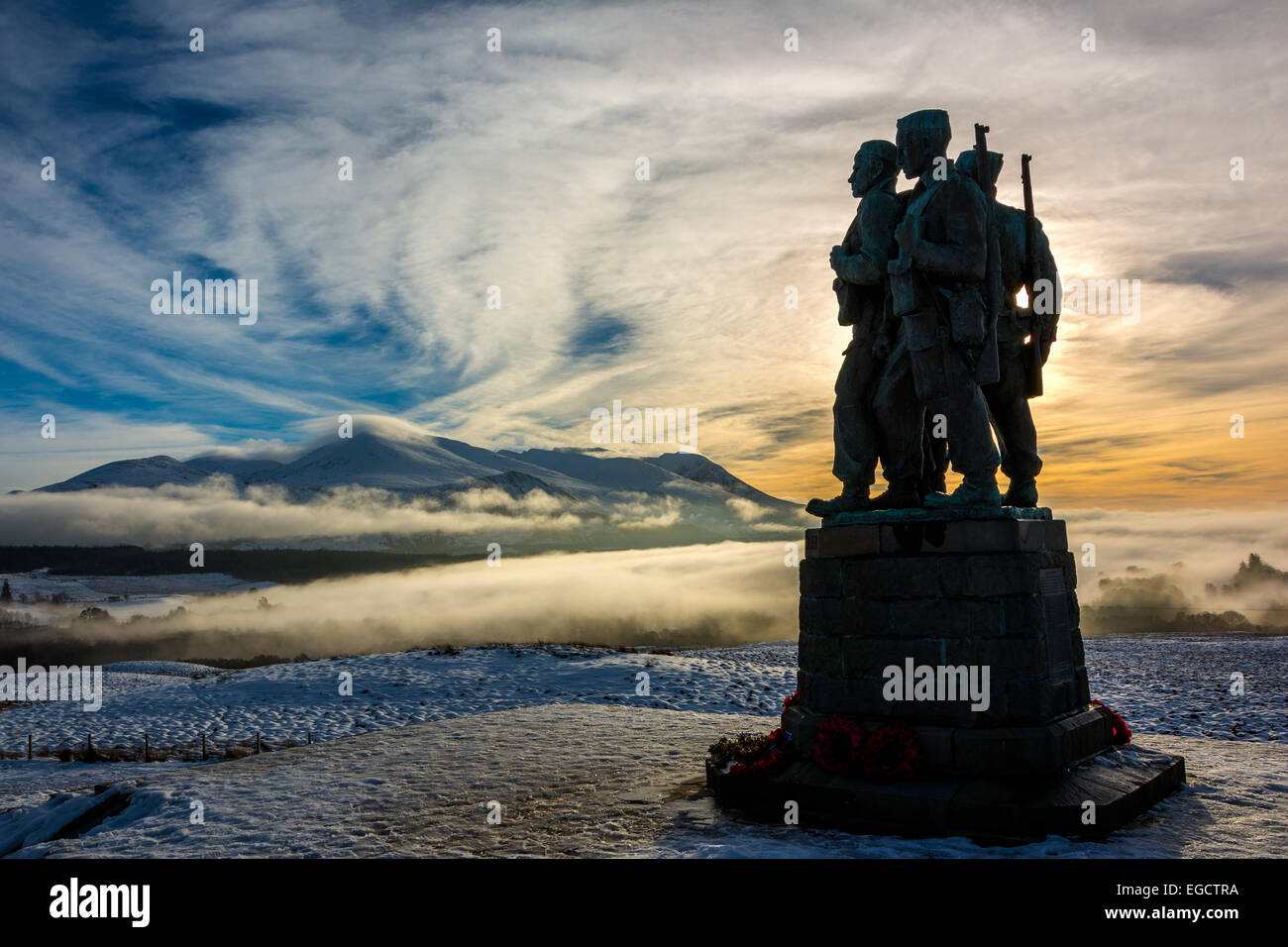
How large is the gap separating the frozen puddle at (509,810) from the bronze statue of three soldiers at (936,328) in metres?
3.31

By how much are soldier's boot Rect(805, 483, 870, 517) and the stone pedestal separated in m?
0.43

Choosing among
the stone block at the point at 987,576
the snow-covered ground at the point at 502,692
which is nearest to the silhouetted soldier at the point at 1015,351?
the stone block at the point at 987,576

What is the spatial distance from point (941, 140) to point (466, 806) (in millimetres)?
8539

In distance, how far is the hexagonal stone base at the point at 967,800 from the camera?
648cm

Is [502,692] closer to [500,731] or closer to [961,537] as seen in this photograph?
[500,731]

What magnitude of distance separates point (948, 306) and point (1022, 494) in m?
2.45

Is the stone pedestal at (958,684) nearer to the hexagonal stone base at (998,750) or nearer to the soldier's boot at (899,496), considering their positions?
the hexagonal stone base at (998,750)

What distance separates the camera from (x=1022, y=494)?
895 cm

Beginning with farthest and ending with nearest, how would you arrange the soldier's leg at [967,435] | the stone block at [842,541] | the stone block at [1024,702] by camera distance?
1. the soldier's leg at [967,435]
2. the stone block at [842,541]
3. the stone block at [1024,702]

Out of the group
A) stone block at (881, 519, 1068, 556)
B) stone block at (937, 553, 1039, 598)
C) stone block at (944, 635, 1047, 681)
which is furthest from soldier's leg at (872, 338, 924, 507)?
stone block at (944, 635, 1047, 681)

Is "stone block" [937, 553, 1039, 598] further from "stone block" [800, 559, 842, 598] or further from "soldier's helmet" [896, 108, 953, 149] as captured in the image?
"soldier's helmet" [896, 108, 953, 149]

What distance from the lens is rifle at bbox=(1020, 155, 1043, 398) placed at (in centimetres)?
869
